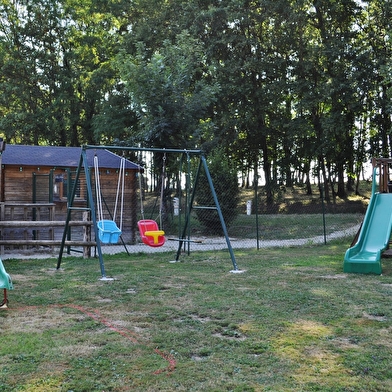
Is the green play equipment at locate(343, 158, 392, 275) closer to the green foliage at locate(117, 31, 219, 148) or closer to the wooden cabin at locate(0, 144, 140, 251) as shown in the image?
the wooden cabin at locate(0, 144, 140, 251)

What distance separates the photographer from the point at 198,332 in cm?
486

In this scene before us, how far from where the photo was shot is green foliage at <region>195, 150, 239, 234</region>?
17.1 meters

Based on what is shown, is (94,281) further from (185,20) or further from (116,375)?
(185,20)

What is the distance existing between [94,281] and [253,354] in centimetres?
424

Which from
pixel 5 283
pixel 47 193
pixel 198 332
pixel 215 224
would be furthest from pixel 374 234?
pixel 47 193

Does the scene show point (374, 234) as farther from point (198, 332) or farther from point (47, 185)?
point (47, 185)

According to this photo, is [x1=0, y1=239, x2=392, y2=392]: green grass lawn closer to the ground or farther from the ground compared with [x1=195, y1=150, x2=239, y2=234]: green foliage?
closer to the ground

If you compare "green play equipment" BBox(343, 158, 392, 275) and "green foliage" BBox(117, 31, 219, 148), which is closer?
"green play equipment" BBox(343, 158, 392, 275)

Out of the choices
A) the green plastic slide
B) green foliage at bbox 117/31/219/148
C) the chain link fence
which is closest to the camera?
the green plastic slide

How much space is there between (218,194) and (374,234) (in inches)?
315

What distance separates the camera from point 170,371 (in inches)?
149

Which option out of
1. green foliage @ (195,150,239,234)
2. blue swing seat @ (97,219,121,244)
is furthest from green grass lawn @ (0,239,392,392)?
green foliage @ (195,150,239,234)

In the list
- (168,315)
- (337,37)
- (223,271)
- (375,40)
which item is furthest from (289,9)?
(168,315)

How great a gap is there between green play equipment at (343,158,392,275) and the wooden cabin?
7280 mm
